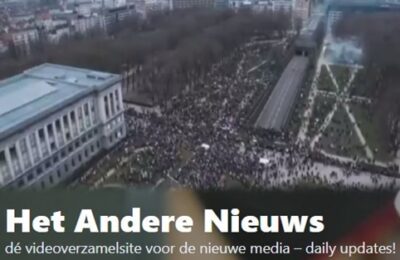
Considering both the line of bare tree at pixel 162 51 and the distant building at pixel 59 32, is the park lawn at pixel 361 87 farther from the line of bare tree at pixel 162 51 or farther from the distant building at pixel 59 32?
the distant building at pixel 59 32

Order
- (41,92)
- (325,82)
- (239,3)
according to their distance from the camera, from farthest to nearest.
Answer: (239,3), (325,82), (41,92)

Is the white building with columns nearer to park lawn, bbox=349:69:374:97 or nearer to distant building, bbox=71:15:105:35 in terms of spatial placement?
park lawn, bbox=349:69:374:97

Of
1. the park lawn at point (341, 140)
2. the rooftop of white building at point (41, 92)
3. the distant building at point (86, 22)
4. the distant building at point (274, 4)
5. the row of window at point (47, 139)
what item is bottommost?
the park lawn at point (341, 140)

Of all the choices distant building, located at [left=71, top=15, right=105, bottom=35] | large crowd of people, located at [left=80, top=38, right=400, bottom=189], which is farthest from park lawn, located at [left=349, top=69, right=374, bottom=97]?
distant building, located at [left=71, top=15, right=105, bottom=35]

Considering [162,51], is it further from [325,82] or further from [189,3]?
[189,3]

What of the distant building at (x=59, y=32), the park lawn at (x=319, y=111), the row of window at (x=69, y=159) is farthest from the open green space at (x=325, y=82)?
the distant building at (x=59, y=32)

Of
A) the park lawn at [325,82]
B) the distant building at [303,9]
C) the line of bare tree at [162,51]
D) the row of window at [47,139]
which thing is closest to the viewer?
the row of window at [47,139]

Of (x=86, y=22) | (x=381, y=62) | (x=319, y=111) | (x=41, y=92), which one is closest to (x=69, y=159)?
(x=41, y=92)
